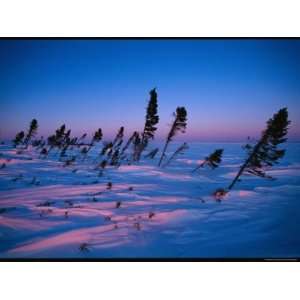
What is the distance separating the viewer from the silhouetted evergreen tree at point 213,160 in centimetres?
245

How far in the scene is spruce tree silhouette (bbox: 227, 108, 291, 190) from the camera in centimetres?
242

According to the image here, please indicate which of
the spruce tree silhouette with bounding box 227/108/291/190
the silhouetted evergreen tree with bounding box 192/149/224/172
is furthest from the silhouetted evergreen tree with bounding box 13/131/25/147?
the spruce tree silhouette with bounding box 227/108/291/190

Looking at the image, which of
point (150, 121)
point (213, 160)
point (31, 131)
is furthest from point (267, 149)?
point (31, 131)

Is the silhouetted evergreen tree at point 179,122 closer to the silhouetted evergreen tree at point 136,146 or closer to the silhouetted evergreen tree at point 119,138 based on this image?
the silhouetted evergreen tree at point 136,146

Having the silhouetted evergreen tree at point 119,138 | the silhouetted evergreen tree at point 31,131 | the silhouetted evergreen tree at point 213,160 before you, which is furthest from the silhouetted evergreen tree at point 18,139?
the silhouetted evergreen tree at point 213,160

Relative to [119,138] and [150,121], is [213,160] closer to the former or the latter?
[150,121]

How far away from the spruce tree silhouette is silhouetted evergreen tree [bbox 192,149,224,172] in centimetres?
19

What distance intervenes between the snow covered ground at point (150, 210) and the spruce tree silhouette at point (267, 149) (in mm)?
59

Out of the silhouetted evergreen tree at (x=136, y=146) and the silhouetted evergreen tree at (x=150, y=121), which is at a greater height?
the silhouetted evergreen tree at (x=150, y=121)

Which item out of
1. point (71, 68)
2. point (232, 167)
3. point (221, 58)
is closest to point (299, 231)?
point (232, 167)

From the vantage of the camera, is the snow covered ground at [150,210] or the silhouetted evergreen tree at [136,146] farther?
the silhouetted evergreen tree at [136,146]

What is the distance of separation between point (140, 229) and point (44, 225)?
75 cm

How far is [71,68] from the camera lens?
→ 2496 mm
